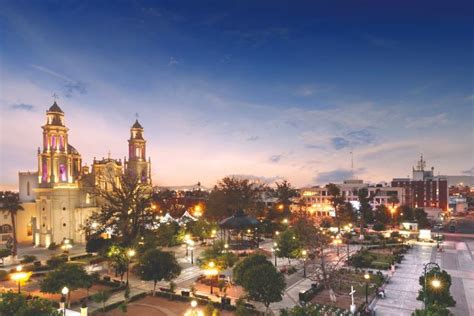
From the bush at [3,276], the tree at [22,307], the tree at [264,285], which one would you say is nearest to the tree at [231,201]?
the bush at [3,276]

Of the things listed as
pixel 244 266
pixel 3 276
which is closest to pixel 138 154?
pixel 3 276

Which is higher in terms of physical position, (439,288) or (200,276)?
(439,288)

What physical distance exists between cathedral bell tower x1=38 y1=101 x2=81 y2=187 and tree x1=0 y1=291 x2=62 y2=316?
38411 millimetres

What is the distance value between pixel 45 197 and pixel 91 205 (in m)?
6.95

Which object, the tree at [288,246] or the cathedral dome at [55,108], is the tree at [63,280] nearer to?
the tree at [288,246]

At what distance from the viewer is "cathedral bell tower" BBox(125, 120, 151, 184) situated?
68.4 m

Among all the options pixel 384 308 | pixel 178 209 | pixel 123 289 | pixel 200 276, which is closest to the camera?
pixel 384 308

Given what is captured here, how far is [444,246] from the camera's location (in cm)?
5278

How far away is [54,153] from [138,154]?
18319 millimetres

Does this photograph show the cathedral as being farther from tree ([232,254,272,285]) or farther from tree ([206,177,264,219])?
tree ([232,254,272,285])

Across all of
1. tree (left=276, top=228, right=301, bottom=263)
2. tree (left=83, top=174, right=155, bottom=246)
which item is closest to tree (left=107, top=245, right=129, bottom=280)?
tree (left=83, top=174, right=155, bottom=246)

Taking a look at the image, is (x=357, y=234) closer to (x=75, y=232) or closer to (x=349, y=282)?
(x=349, y=282)

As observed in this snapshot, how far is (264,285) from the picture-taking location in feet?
75.7

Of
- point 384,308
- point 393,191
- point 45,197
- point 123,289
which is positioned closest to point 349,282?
point 384,308
